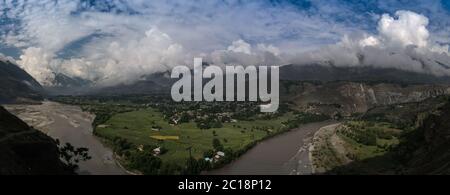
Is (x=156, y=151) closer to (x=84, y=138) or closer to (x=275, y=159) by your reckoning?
(x=275, y=159)

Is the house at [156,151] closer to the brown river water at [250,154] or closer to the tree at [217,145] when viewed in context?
the brown river water at [250,154]

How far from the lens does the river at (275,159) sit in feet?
225

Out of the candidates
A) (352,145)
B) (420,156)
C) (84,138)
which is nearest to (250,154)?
(352,145)

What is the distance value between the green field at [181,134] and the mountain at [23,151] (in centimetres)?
2322

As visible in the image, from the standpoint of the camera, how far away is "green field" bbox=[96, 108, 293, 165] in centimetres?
8304

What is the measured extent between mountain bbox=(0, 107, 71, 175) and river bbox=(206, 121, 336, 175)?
25.0m

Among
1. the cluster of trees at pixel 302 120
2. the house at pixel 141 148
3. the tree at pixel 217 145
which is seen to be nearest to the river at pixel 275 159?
the tree at pixel 217 145

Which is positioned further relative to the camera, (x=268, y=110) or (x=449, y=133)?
(x=268, y=110)

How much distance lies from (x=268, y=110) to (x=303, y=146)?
84692 mm

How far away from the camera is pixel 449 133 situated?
5312 cm
